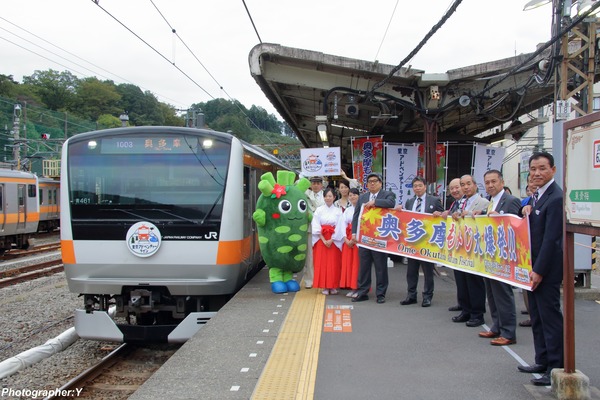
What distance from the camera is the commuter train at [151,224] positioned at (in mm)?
6434

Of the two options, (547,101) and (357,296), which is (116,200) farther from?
→ (547,101)

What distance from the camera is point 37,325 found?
29.0 feet

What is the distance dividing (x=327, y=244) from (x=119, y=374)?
322 cm

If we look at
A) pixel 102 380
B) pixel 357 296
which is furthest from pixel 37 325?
pixel 357 296

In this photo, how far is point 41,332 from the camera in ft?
27.4

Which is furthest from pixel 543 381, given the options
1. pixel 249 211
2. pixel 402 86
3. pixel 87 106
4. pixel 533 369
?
pixel 87 106

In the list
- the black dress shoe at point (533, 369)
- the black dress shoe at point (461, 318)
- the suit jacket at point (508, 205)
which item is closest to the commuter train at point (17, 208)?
the black dress shoe at point (461, 318)

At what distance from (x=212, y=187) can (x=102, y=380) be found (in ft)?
8.59

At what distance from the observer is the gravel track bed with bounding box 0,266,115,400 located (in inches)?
256

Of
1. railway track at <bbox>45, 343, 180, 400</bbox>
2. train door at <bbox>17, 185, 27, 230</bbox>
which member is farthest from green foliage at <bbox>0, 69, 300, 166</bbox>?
railway track at <bbox>45, 343, 180, 400</bbox>

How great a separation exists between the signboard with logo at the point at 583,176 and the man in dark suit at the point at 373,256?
11.7 ft

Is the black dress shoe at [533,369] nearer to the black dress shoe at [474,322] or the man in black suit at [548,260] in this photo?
the man in black suit at [548,260]

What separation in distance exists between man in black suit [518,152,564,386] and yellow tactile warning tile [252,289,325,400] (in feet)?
5.99

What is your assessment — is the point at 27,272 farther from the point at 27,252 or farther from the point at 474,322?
the point at 474,322
